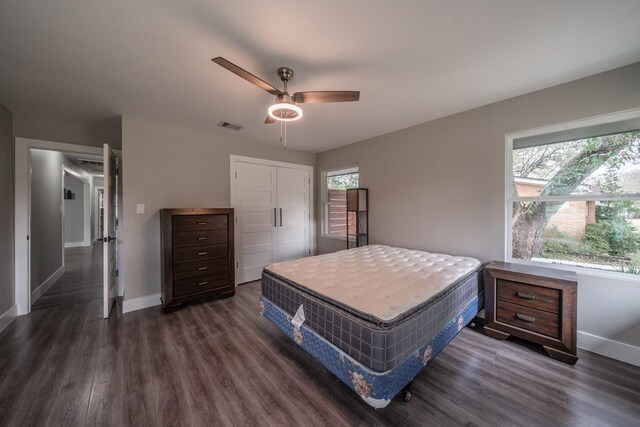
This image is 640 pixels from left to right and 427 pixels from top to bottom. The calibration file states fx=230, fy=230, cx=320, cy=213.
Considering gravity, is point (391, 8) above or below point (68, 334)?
above

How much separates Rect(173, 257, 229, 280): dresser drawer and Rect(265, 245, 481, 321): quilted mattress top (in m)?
1.22

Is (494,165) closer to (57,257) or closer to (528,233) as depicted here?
(528,233)

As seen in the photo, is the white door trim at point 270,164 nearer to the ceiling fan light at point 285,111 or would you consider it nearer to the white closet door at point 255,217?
the white closet door at point 255,217

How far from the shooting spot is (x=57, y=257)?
414cm

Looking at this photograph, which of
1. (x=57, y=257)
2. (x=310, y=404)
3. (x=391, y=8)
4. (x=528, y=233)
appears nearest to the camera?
(x=391, y=8)

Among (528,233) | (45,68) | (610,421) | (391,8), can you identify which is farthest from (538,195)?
(45,68)

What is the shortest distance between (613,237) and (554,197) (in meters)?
0.51

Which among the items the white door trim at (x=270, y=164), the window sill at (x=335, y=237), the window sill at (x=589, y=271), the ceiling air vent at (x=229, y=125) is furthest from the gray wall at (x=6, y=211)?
the window sill at (x=589, y=271)

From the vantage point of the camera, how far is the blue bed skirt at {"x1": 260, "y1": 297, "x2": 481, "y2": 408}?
4.19ft

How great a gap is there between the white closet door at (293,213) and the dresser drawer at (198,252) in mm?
1256

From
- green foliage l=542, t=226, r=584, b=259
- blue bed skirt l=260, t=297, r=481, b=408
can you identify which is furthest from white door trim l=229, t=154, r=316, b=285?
green foliage l=542, t=226, r=584, b=259

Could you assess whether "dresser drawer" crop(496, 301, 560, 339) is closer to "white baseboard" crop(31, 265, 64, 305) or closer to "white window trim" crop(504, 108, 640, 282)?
"white window trim" crop(504, 108, 640, 282)

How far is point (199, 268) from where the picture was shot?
9.67ft

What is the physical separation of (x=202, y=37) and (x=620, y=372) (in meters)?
3.89
